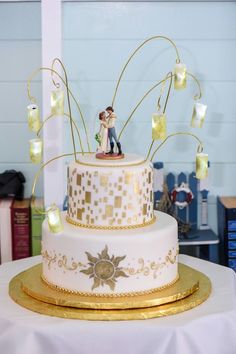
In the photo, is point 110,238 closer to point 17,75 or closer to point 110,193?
point 110,193

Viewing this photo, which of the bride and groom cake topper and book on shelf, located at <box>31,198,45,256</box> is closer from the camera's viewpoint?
the bride and groom cake topper

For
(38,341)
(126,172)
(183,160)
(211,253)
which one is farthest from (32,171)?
(38,341)

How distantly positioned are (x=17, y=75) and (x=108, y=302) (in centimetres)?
142

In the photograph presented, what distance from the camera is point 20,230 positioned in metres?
2.90

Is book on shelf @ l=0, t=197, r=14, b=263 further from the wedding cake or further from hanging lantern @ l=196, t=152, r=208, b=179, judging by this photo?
hanging lantern @ l=196, t=152, r=208, b=179

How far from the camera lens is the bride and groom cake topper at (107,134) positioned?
2062mm

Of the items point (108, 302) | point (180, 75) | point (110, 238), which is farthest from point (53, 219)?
point (180, 75)

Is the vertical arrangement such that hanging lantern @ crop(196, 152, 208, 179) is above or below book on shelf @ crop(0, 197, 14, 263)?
above

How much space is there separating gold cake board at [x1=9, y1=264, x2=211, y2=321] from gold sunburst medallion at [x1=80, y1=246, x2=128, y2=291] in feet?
0.15

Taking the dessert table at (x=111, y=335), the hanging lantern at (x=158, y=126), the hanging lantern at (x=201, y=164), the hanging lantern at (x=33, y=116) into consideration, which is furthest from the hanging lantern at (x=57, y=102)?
the dessert table at (x=111, y=335)

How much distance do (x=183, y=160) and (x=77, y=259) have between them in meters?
1.17

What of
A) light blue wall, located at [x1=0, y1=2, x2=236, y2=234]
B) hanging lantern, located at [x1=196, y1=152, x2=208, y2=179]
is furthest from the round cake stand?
light blue wall, located at [x1=0, y1=2, x2=236, y2=234]

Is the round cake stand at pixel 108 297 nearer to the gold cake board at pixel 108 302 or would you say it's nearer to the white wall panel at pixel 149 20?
the gold cake board at pixel 108 302

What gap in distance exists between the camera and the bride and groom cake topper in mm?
2062
